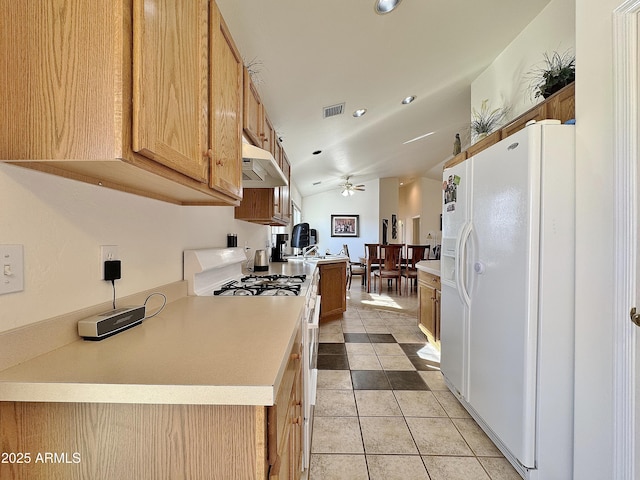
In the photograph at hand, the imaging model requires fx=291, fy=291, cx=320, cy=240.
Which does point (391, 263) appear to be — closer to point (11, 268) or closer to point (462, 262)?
point (462, 262)

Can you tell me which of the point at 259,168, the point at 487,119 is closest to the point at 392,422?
the point at 259,168

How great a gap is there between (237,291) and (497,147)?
5.33 feet

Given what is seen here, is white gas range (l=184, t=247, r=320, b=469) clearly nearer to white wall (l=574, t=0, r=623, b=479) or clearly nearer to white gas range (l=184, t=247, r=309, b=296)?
white gas range (l=184, t=247, r=309, b=296)

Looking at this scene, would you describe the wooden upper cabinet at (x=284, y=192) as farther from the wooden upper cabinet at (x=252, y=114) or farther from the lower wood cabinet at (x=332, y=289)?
the wooden upper cabinet at (x=252, y=114)

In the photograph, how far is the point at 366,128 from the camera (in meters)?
4.07

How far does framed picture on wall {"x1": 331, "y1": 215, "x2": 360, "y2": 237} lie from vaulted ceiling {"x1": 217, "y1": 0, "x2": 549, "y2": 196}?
4.51 m

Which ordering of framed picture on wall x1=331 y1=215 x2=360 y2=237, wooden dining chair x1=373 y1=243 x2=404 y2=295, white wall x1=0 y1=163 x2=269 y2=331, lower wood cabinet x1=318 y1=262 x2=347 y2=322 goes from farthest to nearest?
framed picture on wall x1=331 y1=215 x2=360 y2=237, wooden dining chair x1=373 y1=243 x2=404 y2=295, lower wood cabinet x1=318 y1=262 x2=347 y2=322, white wall x1=0 y1=163 x2=269 y2=331

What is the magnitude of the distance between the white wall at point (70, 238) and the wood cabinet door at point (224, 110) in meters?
0.34

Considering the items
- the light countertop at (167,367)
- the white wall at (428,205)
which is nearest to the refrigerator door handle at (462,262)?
the light countertop at (167,367)

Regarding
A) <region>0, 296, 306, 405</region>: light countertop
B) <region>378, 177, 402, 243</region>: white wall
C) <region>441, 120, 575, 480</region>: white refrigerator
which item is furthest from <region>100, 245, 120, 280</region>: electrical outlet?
<region>378, 177, 402, 243</region>: white wall

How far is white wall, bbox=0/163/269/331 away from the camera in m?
0.68

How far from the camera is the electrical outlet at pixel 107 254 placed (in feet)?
3.04

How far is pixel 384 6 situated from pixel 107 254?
2064mm

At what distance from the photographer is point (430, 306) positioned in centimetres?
309
